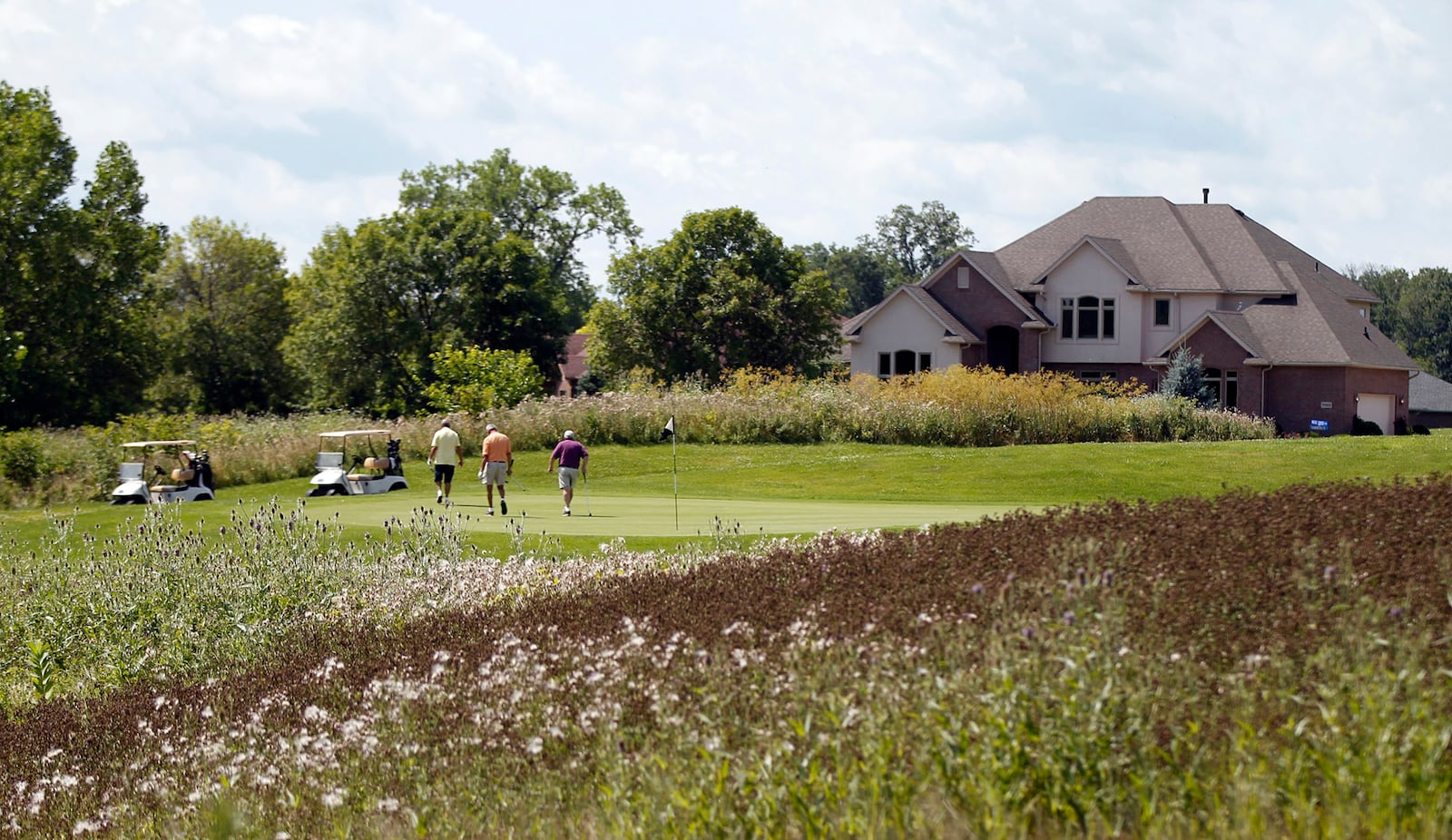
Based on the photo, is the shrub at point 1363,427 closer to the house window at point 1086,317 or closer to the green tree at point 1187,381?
the green tree at point 1187,381

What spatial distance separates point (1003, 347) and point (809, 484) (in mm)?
28708

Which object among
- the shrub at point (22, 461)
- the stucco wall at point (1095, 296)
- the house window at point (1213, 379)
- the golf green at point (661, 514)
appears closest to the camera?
the golf green at point (661, 514)

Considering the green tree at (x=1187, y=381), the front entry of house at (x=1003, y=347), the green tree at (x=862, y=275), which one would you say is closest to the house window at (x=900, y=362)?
the front entry of house at (x=1003, y=347)

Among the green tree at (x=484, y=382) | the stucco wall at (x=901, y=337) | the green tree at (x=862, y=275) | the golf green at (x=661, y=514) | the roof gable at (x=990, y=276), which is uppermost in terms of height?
the green tree at (x=862, y=275)

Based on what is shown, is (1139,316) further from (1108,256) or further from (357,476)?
(357,476)

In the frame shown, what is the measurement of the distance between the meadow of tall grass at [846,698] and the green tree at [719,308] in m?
43.4

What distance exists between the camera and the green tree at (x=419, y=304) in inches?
2366

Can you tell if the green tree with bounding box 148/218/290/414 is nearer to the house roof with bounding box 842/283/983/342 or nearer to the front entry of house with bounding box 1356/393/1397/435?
the house roof with bounding box 842/283/983/342

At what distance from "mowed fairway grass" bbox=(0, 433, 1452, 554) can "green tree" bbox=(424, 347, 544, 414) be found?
4.21 metres

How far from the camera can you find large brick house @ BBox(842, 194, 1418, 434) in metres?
49.5

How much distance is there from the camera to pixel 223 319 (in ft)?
227

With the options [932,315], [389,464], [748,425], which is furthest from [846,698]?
[932,315]

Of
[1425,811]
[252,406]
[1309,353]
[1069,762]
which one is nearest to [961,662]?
[1069,762]

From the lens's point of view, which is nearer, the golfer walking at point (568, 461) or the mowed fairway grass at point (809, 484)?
the mowed fairway grass at point (809, 484)
